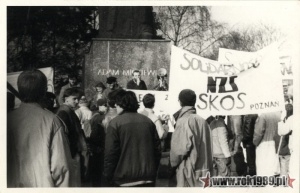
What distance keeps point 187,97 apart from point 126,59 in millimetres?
639

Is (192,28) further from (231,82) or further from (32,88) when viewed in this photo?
(32,88)

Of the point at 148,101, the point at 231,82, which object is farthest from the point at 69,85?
the point at 231,82

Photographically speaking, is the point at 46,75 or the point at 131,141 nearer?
the point at 131,141

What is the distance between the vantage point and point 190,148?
477cm

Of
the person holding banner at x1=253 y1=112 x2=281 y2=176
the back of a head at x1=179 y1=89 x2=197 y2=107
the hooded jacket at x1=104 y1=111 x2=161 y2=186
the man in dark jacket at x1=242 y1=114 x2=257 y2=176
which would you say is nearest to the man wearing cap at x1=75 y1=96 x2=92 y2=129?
the hooded jacket at x1=104 y1=111 x2=161 y2=186

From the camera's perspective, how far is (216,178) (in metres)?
5.05

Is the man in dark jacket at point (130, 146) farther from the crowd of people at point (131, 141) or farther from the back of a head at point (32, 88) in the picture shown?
the back of a head at point (32, 88)

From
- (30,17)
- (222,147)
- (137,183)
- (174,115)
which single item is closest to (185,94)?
(174,115)

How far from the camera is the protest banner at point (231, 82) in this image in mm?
5098

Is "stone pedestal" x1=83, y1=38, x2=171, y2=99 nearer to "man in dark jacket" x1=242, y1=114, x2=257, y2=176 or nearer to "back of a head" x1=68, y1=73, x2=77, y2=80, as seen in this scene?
"back of a head" x1=68, y1=73, x2=77, y2=80

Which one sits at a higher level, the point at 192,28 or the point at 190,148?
the point at 192,28

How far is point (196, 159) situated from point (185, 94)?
1.98 ft
